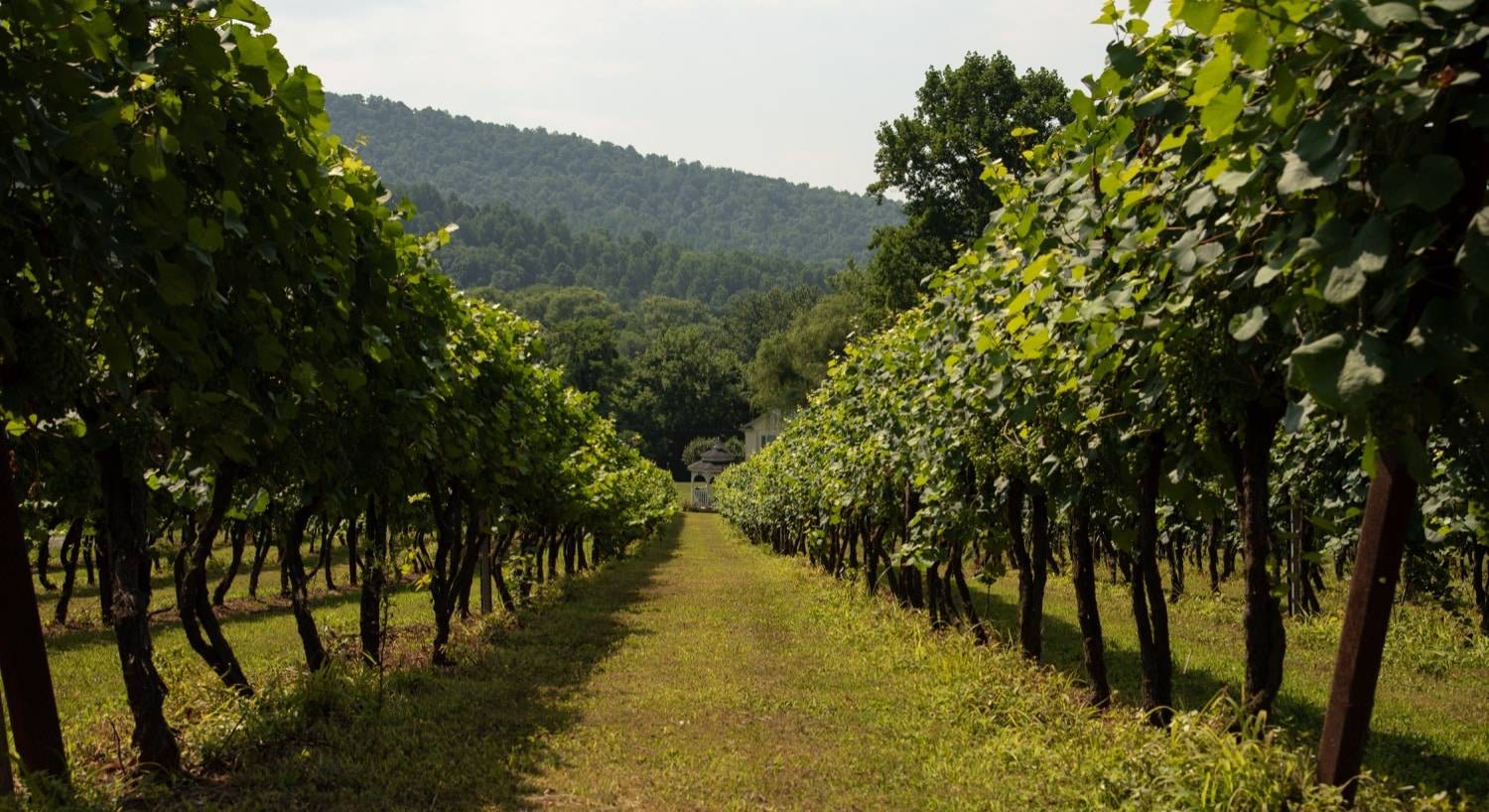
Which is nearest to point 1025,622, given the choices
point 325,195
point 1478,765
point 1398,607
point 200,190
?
point 1478,765

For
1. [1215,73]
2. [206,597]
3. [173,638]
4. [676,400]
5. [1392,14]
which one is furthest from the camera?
[676,400]

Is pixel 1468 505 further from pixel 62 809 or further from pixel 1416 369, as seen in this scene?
pixel 62 809

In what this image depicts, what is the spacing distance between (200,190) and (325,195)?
1.01m

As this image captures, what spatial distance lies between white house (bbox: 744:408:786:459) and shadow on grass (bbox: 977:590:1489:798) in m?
65.3

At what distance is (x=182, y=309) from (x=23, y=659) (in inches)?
74.7

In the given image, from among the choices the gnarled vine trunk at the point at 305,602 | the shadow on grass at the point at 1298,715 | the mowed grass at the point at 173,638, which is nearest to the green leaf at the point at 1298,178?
the shadow on grass at the point at 1298,715

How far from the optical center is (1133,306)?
4.77m

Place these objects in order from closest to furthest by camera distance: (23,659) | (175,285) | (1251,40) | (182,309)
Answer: (1251,40) → (175,285) → (182,309) → (23,659)

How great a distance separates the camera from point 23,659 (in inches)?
193

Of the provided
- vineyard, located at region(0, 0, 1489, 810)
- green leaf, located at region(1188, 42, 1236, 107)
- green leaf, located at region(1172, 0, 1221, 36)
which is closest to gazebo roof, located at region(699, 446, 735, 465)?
vineyard, located at region(0, 0, 1489, 810)

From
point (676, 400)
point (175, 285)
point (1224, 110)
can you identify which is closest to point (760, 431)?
point (676, 400)

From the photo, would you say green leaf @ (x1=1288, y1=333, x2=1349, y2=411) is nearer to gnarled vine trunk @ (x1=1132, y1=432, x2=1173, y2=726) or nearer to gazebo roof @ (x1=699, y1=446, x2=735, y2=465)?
gnarled vine trunk @ (x1=1132, y1=432, x2=1173, y2=726)

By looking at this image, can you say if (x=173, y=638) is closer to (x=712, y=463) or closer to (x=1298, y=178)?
(x=1298, y=178)

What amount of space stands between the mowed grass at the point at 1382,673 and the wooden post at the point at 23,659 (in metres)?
6.11
